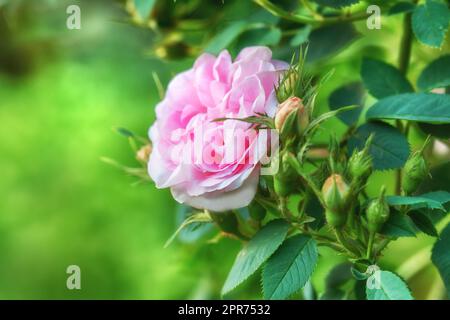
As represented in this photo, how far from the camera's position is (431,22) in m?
0.56

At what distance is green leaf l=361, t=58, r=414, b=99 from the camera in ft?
2.00

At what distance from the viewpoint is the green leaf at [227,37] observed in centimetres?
65

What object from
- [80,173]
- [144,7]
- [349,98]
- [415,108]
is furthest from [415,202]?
[80,173]

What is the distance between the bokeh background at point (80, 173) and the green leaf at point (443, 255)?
0.49 metres

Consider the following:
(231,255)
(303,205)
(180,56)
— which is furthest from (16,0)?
(303,205)

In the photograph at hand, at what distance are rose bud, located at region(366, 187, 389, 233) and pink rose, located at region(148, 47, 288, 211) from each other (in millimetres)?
82

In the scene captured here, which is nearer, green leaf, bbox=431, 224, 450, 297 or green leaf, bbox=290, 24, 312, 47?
green leaf, bbox=431, 224, 450, 297

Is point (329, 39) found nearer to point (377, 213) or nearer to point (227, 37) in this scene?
point (227, 37)

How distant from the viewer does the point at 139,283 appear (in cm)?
116

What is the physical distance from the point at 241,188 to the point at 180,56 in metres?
0.30

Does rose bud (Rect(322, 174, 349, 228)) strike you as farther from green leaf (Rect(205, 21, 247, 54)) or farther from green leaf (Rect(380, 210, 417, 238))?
green leaf (Rect(205, 21, 247, 54))

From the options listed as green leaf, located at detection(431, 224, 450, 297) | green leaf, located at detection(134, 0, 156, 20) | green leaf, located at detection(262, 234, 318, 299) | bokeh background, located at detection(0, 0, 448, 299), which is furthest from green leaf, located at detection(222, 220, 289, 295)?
bokeh background, located at detection(0, 0, 448, 299)

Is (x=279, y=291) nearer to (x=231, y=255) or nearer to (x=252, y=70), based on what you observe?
(x=252, y=70)

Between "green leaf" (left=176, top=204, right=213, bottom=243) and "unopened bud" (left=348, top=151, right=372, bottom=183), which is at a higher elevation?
"unopened bud" (left=348, top=151, right=372, bottom=183)
